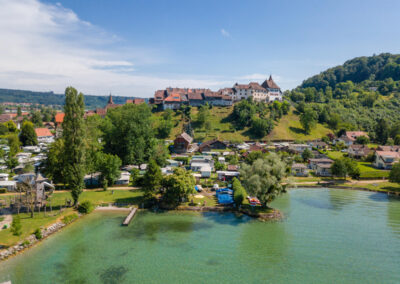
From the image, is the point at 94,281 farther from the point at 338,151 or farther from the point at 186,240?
the point at 338,151

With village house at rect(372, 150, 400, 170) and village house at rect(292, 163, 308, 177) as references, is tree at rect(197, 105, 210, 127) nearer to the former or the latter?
village house at rect(292, 163, 308, 177)

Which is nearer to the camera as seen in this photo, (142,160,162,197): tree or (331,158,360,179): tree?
(142,160,162,197): tree

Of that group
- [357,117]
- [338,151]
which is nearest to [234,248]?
[338,151]

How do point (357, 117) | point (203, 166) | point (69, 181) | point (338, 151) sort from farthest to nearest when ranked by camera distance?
point (357, 117), point (338, 151), point (203, 166), point (69, 181)

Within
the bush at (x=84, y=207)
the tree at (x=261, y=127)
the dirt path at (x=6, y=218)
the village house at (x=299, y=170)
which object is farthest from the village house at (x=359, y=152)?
the dirt path at (x=6, y=218)

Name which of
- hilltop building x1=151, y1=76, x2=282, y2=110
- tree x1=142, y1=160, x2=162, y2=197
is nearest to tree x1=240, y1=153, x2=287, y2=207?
tree x1=142, y1=160, x2=162, y2=197

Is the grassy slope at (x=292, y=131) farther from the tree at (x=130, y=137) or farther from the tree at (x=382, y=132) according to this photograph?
the tree at (x=130, y=137)

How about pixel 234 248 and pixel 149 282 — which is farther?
pixel 234 248
